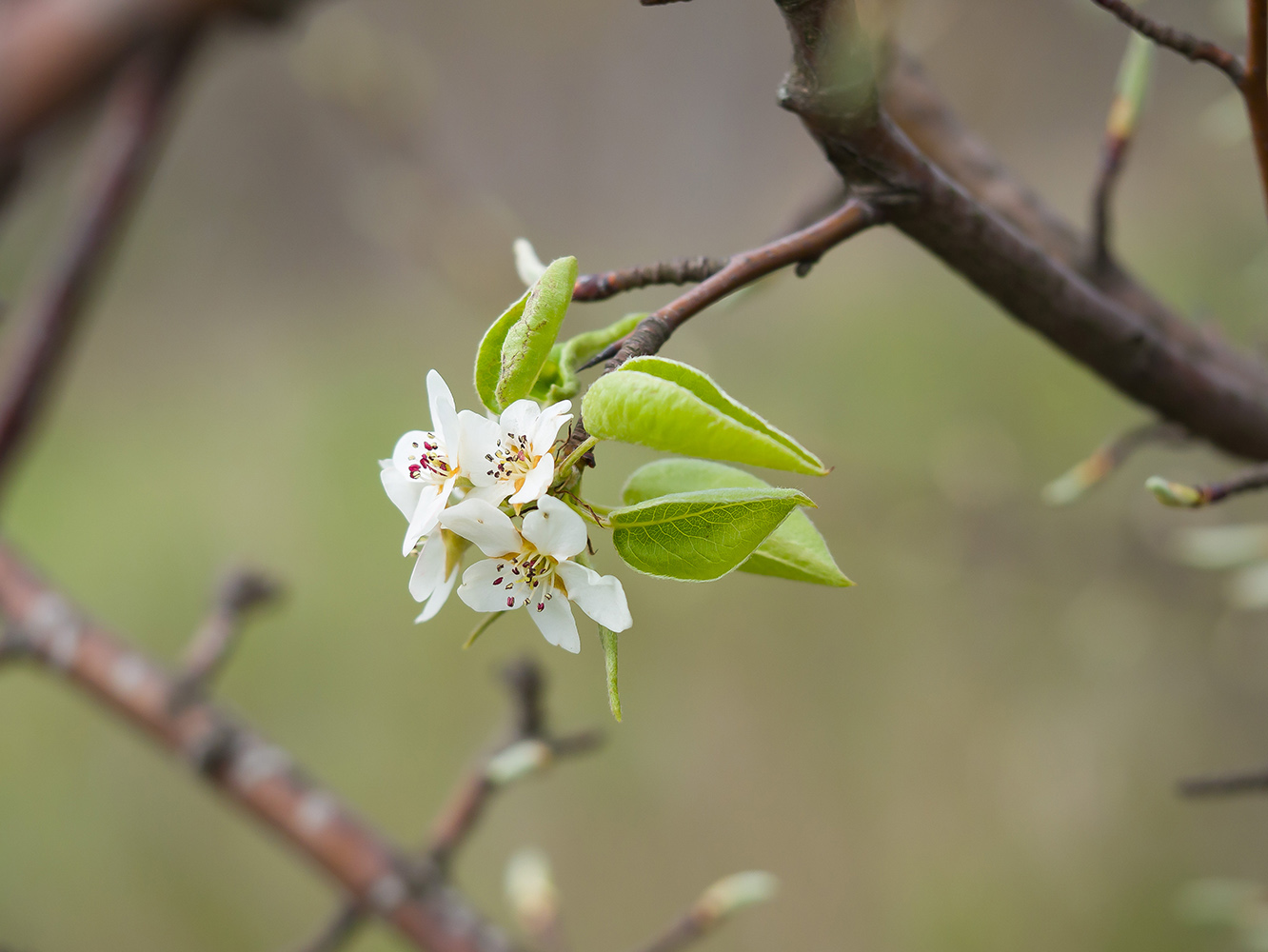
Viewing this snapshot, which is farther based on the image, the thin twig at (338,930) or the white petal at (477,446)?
the thin twig at (338,930)

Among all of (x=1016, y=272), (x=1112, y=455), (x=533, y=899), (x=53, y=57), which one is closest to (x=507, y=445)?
(x=1016, y=272)

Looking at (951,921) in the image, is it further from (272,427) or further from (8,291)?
(8,291)

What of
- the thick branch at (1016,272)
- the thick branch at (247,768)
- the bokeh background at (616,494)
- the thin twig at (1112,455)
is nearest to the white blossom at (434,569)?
the thick branch at (1016,272)

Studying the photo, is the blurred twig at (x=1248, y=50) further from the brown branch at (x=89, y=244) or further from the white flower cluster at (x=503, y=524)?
the brown branch at (x=89, y=244)

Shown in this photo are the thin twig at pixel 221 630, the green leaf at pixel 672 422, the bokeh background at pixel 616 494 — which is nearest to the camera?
the green leaf at pixel 672 422

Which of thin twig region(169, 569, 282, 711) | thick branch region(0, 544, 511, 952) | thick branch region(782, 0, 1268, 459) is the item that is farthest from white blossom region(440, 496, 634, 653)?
thin twig region(169, 569, 282, 711)

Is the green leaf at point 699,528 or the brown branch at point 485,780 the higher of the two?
the green leaf at point 699,528
